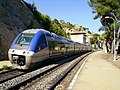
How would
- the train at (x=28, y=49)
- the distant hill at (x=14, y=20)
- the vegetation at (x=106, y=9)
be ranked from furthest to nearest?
the vegetation at (x=106, y=9), the distant hill at (x=14, y=20), the train at (x=28, y=49)

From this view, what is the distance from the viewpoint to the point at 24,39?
19562 mm

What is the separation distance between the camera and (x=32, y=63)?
60.2ft

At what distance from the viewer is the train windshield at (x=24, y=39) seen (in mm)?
19109

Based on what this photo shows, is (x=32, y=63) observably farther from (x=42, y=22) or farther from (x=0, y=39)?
(x=42, y=22)

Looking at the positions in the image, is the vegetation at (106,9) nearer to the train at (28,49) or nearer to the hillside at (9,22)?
the hillside at (9,22)

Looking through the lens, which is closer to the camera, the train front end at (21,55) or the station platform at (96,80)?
the station platform at (96,80)

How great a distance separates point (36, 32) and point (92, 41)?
515ft

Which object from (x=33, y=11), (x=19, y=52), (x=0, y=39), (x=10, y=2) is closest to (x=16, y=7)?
(x=10, y=2)

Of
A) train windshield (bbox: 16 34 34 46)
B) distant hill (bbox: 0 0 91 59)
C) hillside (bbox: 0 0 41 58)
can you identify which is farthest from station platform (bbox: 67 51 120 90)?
hillside (bbox: 0 0 41 58)

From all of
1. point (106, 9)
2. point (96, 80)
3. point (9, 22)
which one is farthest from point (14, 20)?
point (96, 80)

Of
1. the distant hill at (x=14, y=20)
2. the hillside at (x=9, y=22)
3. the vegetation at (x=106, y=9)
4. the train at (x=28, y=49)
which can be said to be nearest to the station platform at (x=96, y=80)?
the train at (x=28, y=49)

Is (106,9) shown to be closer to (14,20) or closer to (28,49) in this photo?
(14,20)

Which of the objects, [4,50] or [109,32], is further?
[109,32]

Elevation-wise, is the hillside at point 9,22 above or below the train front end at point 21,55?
above
